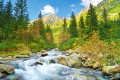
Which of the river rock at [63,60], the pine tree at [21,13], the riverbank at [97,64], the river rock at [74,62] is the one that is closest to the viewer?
the riverbank at [97,64]

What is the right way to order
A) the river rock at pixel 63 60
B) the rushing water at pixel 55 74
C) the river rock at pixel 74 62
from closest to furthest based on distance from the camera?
the rushing water at pixel 55 74, the river rock at pixel 74 62, the river rock at pixel 63 60

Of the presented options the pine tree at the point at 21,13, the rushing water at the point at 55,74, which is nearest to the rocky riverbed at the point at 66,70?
the rushing water at the point at 55,74

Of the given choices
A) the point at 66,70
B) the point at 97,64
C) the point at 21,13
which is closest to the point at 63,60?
the point at 66,70

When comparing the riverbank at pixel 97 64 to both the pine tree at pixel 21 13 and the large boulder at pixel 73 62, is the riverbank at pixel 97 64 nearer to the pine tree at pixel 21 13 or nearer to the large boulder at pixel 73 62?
the large boulder at pixel 73 62

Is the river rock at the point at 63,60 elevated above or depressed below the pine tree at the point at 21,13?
below

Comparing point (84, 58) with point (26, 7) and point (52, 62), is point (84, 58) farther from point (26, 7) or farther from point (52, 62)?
point (26, 7)

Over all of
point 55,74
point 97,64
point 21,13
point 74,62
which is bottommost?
point 55,74

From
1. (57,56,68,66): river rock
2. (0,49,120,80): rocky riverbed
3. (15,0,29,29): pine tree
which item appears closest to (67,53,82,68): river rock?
(0,49,120,80): rocky riverbed

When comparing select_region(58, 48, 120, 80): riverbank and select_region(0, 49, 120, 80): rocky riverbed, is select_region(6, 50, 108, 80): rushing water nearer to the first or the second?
select_region(0, 49, 120, 80): rocky riverbed

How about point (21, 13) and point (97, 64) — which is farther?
point (21, 13)

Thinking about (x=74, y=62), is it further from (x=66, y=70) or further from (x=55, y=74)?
(x=55, y=74)

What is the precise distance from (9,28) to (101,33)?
28.1m

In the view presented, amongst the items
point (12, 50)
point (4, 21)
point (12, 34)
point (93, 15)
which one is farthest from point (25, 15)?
point (93, 15)

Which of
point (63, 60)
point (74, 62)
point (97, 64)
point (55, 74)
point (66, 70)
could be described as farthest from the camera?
point (63, 60)
